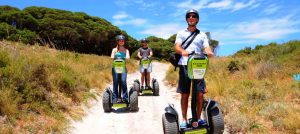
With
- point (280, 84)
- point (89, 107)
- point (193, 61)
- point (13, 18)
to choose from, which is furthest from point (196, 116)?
point (13, 18)

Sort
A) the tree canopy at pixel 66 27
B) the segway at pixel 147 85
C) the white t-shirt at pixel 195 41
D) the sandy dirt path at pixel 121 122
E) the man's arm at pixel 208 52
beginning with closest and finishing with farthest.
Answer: the man's arm at pixel 208 52 < the white t-shirt at pixel 195 41 < the sandy dirt path at pixel 121 122 < the segway at pixel 147 85 < the tree canopy at pixel 66 27

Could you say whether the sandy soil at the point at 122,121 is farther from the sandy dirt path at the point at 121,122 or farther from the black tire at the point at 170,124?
the black tire at the point at 170,124

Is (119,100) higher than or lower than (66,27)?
lower

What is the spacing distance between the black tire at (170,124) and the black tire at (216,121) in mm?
539

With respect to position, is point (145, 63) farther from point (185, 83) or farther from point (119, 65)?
point (185, 83)

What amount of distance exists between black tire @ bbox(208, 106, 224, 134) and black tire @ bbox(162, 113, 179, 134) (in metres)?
0.54

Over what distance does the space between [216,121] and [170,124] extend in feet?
2.29

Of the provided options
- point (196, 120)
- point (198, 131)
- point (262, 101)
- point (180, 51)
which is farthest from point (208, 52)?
point (262, 101)

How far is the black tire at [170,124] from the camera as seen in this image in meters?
5.58

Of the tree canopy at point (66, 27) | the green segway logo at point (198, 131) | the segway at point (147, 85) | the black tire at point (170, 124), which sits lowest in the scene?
the green segway logo at point (198, 131)

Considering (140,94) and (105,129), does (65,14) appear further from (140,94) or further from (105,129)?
(105,129)

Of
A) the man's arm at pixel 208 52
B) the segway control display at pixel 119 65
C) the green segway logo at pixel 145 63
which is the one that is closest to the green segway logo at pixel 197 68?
the man's arm at pixel 208 52

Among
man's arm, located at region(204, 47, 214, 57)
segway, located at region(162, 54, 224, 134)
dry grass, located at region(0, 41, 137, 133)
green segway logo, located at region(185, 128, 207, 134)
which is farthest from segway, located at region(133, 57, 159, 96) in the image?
green segway logo, located at region(185, 128, 207, 134)

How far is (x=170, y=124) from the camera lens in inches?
221
